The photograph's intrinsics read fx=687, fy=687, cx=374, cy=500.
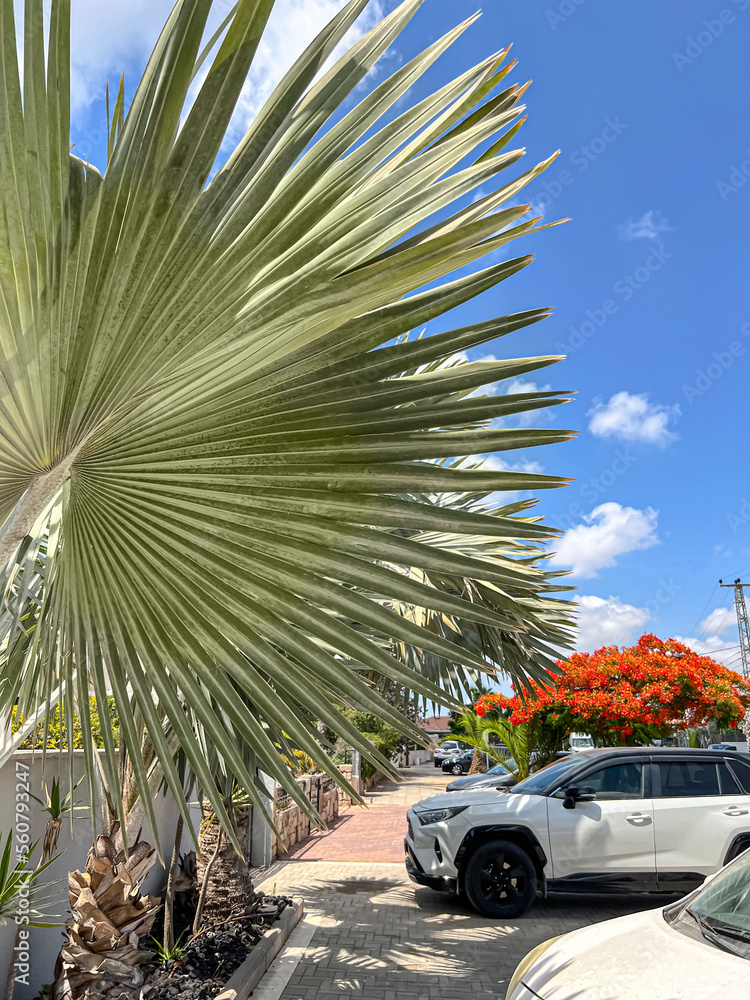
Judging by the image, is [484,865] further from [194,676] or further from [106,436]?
[106,436]

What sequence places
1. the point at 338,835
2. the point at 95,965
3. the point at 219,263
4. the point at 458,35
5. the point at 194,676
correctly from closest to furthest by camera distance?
the point at 219,263
the point at 458,35
the point at 194,676
the point at 95,965
the point at 338,835

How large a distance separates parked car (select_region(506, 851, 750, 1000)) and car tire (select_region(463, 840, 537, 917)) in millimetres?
4238

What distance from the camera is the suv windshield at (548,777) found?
7.54m

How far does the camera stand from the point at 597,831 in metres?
7.00

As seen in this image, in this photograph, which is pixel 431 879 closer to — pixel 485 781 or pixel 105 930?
pixel 485 781

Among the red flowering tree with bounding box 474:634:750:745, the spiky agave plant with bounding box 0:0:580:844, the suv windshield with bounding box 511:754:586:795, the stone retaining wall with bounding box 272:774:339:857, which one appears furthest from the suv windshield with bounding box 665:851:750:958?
the red flowering tree with bounding box 474:634:750:745

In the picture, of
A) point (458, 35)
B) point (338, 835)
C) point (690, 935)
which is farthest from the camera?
point (338, 835)

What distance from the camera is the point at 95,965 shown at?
366cm

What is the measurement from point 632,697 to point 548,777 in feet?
15.3

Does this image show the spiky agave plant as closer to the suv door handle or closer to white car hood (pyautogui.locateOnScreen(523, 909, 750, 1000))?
white car hood (pyautogui.locateOnScreen(523, 909, 750, 1000))

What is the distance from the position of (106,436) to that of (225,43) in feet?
3.17

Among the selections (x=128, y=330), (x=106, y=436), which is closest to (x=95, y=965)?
(x=106, y=436)

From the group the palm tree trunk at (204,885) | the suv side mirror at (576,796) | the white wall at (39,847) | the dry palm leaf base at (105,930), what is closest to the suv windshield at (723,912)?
the dry palm leaf base at (105,930)

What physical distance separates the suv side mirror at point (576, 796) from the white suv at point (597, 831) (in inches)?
0.4
